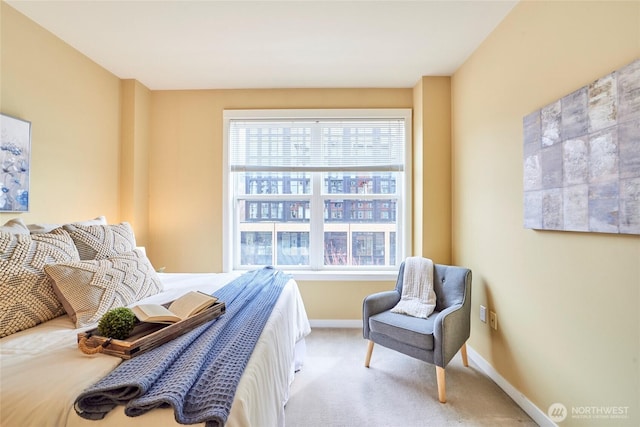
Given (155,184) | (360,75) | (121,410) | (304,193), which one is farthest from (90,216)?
(360,75)

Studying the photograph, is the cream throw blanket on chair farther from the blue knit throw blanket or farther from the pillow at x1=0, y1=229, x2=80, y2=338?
the pillow at x1=0, y1=229, x2=80, y2=338

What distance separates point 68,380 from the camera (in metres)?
0.86

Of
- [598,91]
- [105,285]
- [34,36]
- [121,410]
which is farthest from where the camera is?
[34,36]

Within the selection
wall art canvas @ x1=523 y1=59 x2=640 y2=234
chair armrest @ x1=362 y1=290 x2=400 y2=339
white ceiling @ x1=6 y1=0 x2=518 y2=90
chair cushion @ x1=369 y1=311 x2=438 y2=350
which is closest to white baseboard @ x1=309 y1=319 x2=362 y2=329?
chair armrest @ x1=362 y1=290 x2=400 y2=339

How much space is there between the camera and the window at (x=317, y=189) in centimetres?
298

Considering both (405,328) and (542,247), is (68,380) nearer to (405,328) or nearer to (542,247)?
(405,328)

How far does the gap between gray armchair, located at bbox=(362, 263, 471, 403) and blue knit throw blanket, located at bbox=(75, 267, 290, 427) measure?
1203 millimetres

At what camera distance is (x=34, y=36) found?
6.29 feet

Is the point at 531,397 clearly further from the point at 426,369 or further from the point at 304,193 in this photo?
the point at 304,193

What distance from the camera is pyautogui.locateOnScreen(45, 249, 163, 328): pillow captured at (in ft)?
4.20

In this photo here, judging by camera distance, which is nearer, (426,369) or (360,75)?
(426,369)

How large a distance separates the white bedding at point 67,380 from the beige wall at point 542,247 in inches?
→ 59.5

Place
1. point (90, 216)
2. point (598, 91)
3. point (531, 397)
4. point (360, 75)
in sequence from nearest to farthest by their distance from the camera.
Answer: point (598, 91) < point (531, 397) < point (90, 216) < point (360, 75)

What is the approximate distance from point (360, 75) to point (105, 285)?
2607mm
